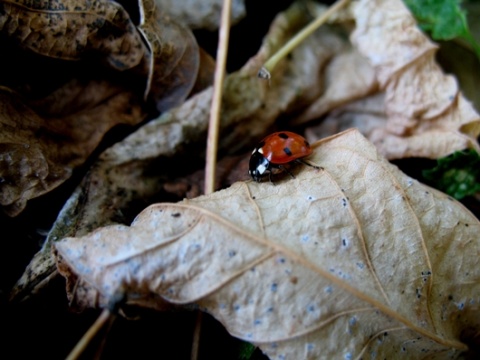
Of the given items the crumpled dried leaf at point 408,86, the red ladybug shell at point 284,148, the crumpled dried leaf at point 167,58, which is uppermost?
the crumpled dried leaf at point 167,58

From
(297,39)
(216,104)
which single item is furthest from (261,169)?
(297,39)

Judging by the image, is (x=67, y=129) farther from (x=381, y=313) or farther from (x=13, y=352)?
(x=381, y=313)

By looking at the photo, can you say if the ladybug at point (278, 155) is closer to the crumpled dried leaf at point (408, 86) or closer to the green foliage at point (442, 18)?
the crumpled dried leaf at point (408, 86)

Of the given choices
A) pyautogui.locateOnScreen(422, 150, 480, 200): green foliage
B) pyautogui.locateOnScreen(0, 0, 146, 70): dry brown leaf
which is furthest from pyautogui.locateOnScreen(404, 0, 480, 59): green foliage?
pyautogui.locateOnScreen(0, 0, 146, 70): dry brown leaf

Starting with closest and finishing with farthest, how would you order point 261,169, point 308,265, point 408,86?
1. point 308,265
2. point 261,169
3. point 408,86

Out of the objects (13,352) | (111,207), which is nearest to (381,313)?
(111,207)

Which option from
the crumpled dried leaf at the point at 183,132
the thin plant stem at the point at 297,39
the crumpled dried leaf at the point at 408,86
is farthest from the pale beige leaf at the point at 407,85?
the crumpled dried leaf at the point at 183,132

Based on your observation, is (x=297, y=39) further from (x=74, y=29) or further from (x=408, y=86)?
(x=74, y=29)
